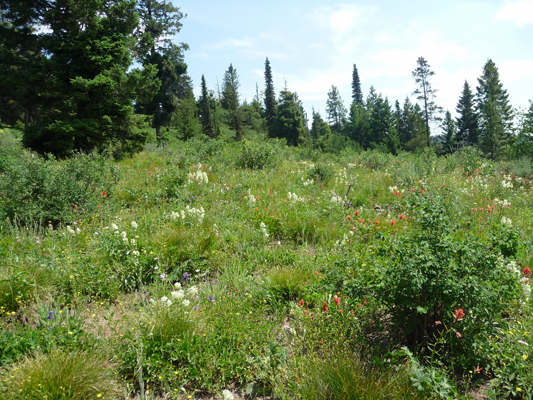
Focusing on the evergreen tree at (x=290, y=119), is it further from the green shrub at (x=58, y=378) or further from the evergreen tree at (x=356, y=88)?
the green shrub at (x=58, y=378)

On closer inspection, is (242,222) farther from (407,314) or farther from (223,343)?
(407,314)

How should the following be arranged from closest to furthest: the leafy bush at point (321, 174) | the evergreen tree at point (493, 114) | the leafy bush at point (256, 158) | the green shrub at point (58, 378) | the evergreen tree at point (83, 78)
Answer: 1. the green shrub at point (58, 378)
2. the leafy bush at point (321, 174)
3. the leafy bush at point (256, 158)
4. the evergreen tree at point (83, 78)
5. the evergreen tree at point (493, 114)

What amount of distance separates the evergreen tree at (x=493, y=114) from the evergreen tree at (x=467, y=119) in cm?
113

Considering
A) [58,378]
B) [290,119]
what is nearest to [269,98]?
[290,119]

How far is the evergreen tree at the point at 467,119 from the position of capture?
46062 millimetres

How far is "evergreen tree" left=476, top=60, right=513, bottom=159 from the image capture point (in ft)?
115

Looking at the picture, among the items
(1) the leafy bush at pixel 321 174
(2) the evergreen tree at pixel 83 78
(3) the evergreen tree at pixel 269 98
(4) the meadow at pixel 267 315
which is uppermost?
(3) the evergreen tree at pixel 269 98

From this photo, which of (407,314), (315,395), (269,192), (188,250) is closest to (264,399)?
(315,395)

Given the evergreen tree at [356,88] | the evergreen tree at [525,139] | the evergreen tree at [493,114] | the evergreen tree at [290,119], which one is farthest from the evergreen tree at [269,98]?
the evergreen tree at [525,139]

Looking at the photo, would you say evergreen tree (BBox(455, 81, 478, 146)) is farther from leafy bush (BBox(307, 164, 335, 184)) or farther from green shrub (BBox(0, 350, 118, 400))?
green shrub (BBox(0, 350, 118, 400))

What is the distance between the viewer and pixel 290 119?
143 ft

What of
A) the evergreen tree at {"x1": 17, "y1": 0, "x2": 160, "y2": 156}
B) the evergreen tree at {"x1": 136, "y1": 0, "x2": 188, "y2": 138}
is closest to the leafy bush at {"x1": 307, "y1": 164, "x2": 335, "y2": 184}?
the evergreen tree at {"x1": 17, "y1": 0, "x2": 160, "y2": 156}

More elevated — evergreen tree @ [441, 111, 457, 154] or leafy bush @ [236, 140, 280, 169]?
evergreen tree @ [441, 111, 457, 154]

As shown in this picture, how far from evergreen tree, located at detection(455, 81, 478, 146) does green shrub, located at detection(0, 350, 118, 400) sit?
177ft
